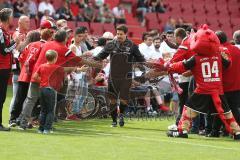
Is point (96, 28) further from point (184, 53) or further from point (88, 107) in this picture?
point (184, 53)

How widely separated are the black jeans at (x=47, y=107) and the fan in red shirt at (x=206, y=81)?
78.4 inches

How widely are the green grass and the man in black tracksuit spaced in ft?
2.85

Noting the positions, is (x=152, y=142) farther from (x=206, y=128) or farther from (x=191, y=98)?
(x=206, y=128)

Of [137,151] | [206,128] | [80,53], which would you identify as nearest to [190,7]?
[80,53]

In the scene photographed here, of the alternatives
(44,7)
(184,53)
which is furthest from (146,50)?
(44,7)

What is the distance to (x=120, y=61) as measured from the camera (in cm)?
1352

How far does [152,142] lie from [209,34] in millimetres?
1891

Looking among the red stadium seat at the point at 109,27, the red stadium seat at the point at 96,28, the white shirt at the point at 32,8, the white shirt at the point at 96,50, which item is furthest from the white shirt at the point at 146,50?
the red stadium seat at the point at 109,27

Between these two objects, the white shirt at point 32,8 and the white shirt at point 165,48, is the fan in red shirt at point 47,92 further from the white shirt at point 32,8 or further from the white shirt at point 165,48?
the white shirt at point 32,8

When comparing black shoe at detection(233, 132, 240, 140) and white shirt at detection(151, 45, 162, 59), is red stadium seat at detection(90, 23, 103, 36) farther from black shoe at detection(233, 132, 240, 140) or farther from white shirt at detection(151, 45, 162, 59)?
black shoe at detection(233, 132, 240, 140)

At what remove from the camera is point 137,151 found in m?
9.69

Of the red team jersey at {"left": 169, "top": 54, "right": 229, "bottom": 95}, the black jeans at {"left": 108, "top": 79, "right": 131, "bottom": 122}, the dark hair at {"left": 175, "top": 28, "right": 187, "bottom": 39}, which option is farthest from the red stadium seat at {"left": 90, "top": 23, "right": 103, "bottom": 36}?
the red team jersey at {"left": 169, "top": 54, "right": 229, "bottom": 95}

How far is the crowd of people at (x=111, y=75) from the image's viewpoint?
11445 mm

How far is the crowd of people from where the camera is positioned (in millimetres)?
11445
